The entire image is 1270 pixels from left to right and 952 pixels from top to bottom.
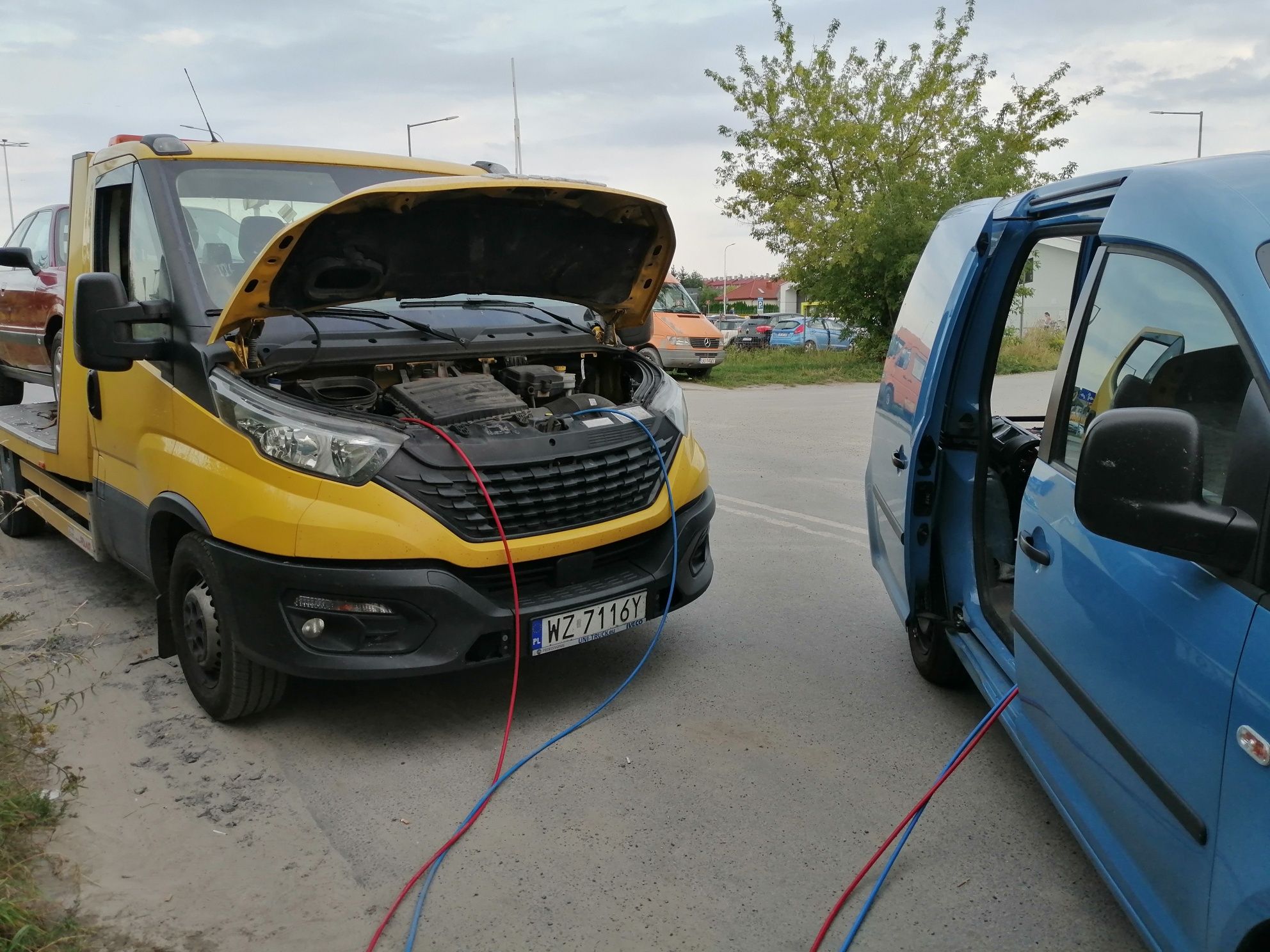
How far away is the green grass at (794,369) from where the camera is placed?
19891mm

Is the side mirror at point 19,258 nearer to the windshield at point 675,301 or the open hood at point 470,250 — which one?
the open hood at point 470,250

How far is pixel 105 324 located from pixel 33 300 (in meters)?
5.49

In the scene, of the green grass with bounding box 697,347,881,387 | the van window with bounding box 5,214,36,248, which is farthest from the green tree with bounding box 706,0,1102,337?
the van window with bounding box 5,214,36,248

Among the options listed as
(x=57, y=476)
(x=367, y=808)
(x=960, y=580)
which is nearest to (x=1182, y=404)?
(x=960, y=580)

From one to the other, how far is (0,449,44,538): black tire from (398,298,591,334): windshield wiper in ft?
10.5

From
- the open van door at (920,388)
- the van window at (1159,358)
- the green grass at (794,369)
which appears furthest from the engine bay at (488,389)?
the green grass at (794,369)

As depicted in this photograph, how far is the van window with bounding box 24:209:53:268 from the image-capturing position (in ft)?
29.1

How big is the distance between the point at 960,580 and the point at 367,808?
2.23m

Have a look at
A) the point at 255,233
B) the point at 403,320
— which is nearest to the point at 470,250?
the point at 403,320

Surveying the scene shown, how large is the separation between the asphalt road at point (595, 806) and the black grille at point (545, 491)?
0.78 m

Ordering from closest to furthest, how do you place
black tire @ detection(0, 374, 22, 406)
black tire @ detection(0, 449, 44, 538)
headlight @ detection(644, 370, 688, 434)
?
headlight @ detection(644, 370, 688, 434) → black tire @ detection(0, 449, 44, 538) → black tire @ detection(0, 374, 22, 406)

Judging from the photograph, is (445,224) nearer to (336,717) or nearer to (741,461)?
(336,717)

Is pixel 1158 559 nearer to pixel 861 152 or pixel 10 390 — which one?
pixel 10 390

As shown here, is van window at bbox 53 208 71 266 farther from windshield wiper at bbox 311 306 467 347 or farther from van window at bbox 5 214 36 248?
windshield wiper at bbox 311 306 467 347
